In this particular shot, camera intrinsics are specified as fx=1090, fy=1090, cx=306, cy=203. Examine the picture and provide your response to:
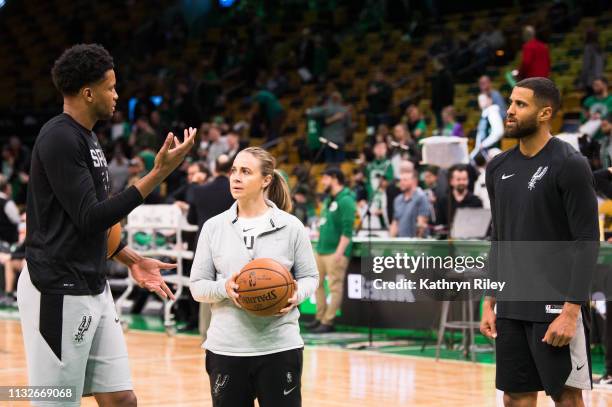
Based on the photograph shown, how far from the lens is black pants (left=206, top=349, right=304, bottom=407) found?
190 inches

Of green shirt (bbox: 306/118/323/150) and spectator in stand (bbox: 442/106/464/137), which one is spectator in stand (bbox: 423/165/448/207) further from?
green shirt (bbox: 306/118/323/150)

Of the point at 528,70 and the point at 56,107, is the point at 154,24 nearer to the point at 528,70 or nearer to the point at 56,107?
the point at 56,107

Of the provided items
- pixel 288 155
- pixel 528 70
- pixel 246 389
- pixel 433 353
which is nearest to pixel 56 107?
pixel 288 155

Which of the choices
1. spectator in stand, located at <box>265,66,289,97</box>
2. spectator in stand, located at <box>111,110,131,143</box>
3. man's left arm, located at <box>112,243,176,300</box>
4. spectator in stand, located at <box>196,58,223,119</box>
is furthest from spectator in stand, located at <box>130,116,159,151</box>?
man's left arm, located at <box>112,243,176,300</box>

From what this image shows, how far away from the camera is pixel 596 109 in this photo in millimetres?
15234

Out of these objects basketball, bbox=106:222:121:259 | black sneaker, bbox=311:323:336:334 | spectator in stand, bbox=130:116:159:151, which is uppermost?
spectator in stand, bbox=130:116:159:151

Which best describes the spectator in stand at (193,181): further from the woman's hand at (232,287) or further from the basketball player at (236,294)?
the woman's hand at (232,287)

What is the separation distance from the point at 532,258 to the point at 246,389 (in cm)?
146

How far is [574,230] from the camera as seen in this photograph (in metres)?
4.93

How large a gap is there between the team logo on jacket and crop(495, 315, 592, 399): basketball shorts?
0.64 metres

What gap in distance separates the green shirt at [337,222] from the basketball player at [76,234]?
27.0 feet

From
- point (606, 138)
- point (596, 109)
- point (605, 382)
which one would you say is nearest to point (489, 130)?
point (596, 109)

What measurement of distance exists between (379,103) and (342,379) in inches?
464

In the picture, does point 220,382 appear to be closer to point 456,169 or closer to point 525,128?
point 525,128
